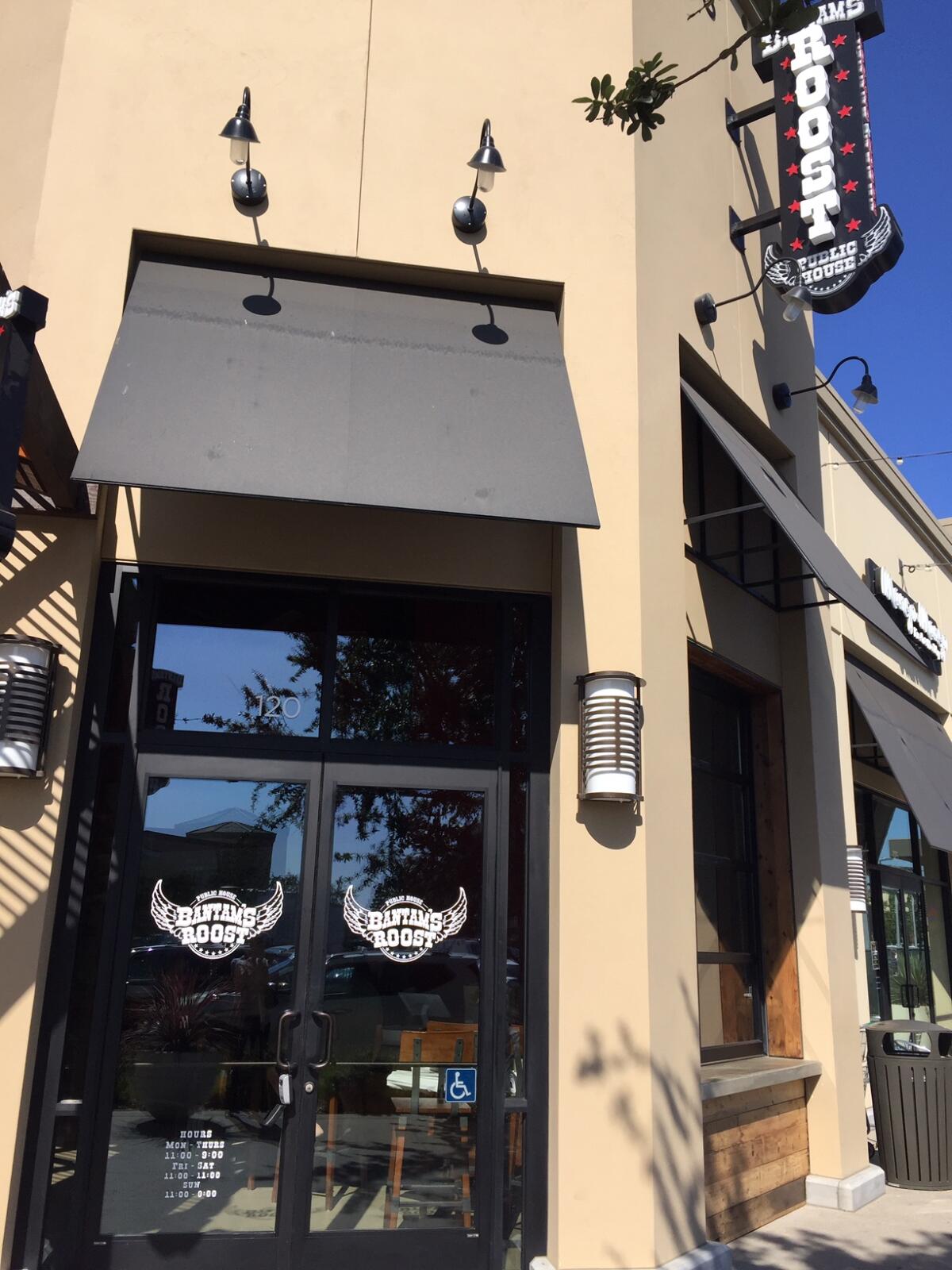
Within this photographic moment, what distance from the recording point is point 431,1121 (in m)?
5.38

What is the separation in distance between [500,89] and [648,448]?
8.29 feet

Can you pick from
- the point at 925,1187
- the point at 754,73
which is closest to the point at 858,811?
the point at 925,1187

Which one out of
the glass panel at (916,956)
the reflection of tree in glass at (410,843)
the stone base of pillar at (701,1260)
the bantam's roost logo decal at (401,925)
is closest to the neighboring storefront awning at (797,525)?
the reflection of tree in glass at (410,843)

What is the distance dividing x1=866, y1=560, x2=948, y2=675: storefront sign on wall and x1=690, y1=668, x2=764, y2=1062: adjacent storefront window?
455cm

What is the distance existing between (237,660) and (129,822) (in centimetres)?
105

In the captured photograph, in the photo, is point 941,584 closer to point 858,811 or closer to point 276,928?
point 858,811

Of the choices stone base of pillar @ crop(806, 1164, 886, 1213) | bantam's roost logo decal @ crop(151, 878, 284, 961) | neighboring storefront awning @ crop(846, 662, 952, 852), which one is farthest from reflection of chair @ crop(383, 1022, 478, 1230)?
neighboring storefront awning @ crop(846, 662, 952, 852)

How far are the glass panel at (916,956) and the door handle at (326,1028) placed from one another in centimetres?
964

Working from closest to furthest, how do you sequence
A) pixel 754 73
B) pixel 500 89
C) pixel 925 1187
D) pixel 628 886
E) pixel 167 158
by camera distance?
pixel 628 886 < pixel 167 158 < pixel 500 89 < pixel 925 1187 < pixel 754 73

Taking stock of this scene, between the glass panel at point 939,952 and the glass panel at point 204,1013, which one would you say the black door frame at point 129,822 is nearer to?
the glass panel at point 204,1013

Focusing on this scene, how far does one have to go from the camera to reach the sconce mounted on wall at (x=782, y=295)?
23.5ft

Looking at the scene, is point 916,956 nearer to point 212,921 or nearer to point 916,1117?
point 916,1117

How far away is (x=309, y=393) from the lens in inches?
209

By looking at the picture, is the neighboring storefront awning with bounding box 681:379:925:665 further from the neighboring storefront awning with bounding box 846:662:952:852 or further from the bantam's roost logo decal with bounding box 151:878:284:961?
the bantam's roost logo decal with bounding box 151:878:284:961
